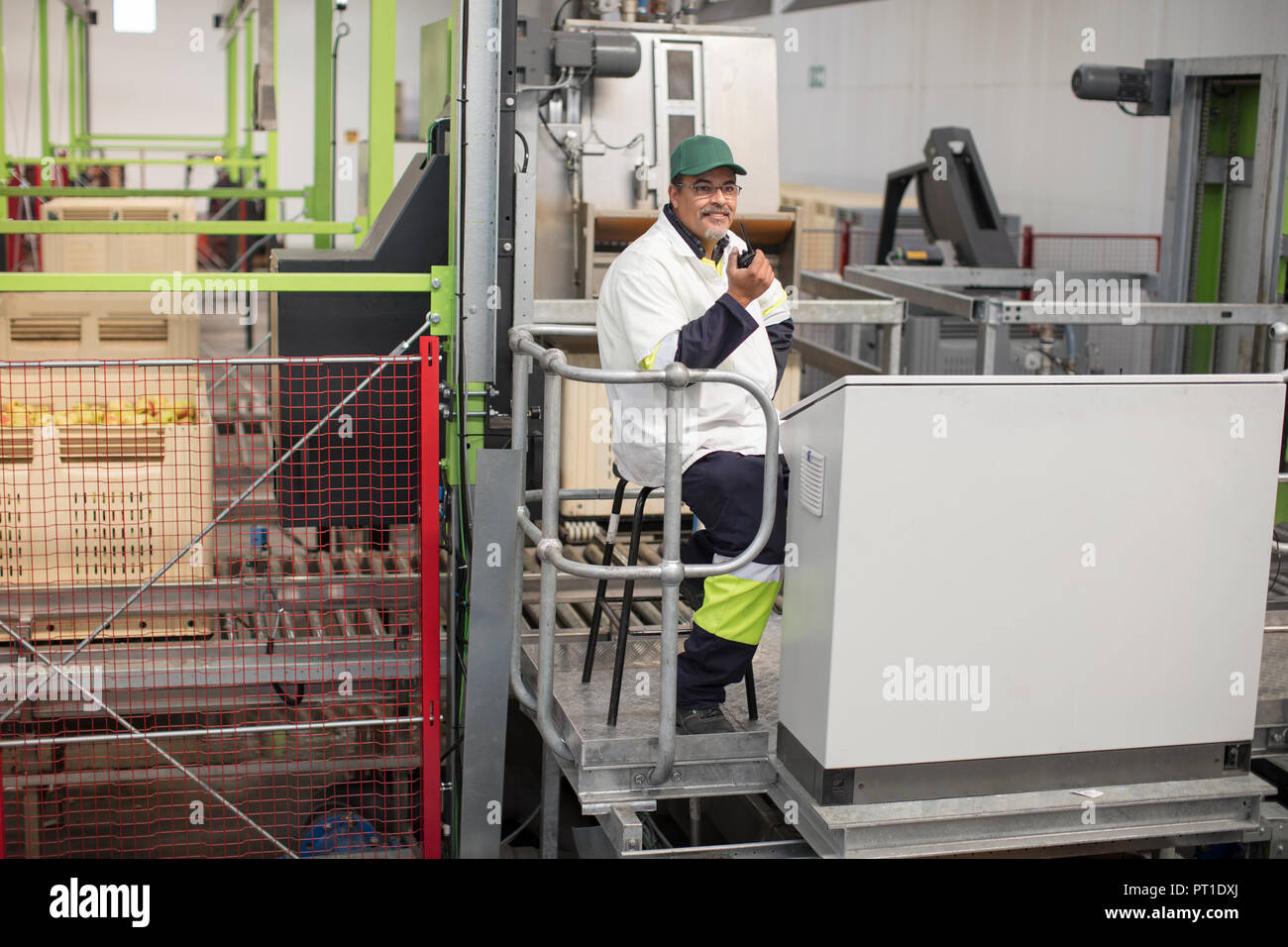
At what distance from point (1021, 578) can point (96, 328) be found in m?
6.14

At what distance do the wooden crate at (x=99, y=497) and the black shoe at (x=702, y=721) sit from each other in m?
2.00

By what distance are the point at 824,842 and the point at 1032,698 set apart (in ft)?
2.22

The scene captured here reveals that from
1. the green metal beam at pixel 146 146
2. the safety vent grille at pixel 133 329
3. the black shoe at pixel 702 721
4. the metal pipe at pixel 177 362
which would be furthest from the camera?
the green metal beam at pixel 146 146

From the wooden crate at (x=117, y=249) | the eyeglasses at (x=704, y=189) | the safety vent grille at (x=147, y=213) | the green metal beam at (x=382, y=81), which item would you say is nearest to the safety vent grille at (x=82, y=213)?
the wooden crate at (x=117, y=249)

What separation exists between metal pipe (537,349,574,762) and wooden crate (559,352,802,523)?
2.91 metres

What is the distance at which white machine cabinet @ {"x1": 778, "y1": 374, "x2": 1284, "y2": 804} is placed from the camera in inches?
135

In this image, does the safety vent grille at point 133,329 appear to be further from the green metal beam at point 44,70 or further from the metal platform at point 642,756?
the green metal beam at point 44,70

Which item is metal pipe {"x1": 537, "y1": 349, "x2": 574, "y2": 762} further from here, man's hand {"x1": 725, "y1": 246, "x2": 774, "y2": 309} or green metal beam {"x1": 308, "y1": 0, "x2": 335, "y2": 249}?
green metal beam {"x1": 308, "y1": 0, "x2": 335, "y2": 249}

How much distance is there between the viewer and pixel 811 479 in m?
3.60

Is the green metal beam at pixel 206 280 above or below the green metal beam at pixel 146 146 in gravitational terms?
below

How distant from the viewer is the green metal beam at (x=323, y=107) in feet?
24.0

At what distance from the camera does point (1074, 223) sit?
1341cm

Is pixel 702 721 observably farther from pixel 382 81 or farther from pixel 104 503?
pixel 382 81

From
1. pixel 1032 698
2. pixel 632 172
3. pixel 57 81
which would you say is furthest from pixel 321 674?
pixel 57 81
